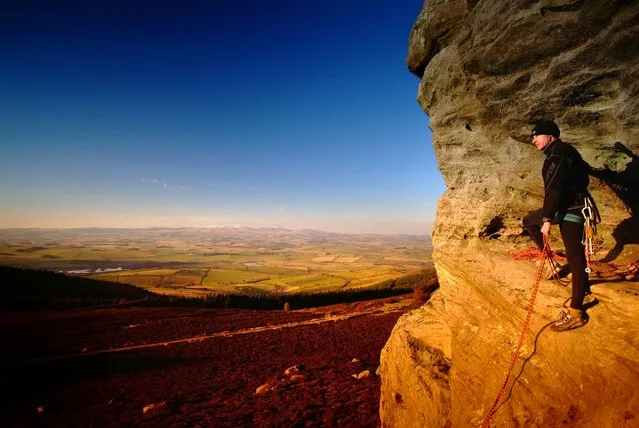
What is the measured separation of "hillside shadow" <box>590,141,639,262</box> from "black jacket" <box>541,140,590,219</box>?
940 millimetres

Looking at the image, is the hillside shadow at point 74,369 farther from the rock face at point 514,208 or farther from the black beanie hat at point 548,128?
the black beanie hat at point 548,128

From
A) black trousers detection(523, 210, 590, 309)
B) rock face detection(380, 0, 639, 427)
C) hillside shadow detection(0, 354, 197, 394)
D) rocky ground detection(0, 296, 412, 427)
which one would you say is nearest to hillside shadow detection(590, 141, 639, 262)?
rock face detection(380, 0, 639, 427)

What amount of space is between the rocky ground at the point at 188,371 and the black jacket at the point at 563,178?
7840mm

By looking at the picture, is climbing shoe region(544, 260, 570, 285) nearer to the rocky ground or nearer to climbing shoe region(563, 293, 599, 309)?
climbing shoe region(563, 293, 599, 309)

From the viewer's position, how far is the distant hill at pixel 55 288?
3603 centimetres

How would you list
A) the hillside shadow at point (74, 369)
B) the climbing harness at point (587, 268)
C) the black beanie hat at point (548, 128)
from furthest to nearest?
1. the hillside shadow at point (74, 369)
2. the black beanie hat at point (548, 128)
3. the climbing harness at point (587, 268)

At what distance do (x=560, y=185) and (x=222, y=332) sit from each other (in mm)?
21060

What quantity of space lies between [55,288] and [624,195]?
5277 cm

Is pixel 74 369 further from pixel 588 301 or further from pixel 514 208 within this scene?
pixel 588 301

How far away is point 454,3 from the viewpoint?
7402 millimetres

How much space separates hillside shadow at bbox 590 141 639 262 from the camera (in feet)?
18.2

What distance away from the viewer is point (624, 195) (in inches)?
237

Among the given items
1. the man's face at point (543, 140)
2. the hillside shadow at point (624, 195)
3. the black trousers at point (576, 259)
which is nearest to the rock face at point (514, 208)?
the hillside shadow at point (624, 195)

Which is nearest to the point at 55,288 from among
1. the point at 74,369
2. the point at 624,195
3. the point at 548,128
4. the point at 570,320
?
the point at 74,369
